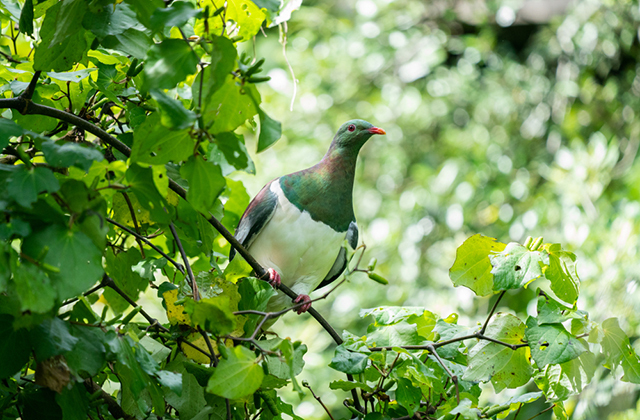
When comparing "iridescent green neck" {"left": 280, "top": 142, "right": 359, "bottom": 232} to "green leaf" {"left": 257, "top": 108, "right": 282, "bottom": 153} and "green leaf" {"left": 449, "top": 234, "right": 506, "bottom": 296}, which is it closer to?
"green leaf" {"left": 449, "top": 234, "right": 506, "bottom": 296}

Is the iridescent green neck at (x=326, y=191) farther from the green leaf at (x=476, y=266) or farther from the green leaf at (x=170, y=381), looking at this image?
the green leaf at (x=170, y=381)

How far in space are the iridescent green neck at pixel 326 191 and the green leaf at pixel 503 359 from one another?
802 mm

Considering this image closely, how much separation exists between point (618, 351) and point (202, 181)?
77cm

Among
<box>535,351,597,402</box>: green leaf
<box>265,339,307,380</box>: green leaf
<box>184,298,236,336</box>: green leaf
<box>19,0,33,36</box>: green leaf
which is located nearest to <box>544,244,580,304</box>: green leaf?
<box>535,351,597,402</box>: green leaf

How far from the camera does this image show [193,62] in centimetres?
73

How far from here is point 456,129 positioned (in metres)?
4.79

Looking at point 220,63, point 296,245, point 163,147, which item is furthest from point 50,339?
point 296,245

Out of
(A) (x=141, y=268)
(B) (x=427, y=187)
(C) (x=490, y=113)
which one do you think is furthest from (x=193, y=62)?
(C) (x=490, y=113)

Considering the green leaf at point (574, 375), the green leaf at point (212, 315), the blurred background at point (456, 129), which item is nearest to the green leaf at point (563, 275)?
the green leaf at point (574, 375)

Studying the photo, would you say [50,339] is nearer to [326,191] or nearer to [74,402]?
[74,402]

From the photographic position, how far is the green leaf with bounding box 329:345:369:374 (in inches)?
39.6

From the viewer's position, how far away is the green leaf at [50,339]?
0.72 meters

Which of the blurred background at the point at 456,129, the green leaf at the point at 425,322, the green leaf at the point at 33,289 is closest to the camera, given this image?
the green leaf at the point at 33,289

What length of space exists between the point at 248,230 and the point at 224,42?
1167mm
